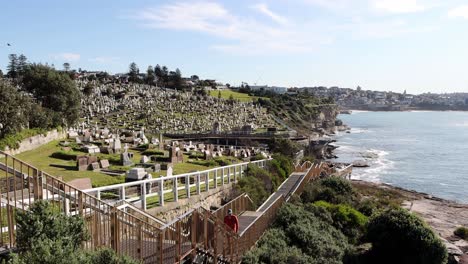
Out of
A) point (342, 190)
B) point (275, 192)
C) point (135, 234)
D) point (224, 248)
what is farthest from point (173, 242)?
point (342, 190)

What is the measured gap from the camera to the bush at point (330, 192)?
2598 centimetres

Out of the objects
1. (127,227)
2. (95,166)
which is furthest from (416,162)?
(127,227)

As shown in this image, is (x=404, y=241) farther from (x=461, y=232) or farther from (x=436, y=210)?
(x=436, y=210)

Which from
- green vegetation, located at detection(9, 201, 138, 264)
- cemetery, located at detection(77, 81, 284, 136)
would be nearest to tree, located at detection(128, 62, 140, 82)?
cemetery, located at detection(77, 81, 284, 136)

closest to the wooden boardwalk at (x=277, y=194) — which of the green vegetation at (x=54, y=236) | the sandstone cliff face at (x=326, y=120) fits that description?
A: the green vegetation at (x=54, y=236)

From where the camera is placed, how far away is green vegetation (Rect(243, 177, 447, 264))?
15086 mm

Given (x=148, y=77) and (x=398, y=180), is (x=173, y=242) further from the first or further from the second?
(x=148, y=77)

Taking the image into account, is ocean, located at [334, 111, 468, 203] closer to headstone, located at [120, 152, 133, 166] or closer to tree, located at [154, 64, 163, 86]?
headstone, located at [120, 152, 133, 166]

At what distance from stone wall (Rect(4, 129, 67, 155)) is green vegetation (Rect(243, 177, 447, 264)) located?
1542cm

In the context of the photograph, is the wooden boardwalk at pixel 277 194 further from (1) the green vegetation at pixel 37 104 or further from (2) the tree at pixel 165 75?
(2) the tree at pixel 165 75

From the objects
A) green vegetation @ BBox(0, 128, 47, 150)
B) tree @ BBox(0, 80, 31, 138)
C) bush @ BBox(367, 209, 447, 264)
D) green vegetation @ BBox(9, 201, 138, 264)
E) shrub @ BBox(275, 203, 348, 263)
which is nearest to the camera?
green vegetation @ BBox(9, 201, 138, 264)

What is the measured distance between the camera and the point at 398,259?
62.0ft

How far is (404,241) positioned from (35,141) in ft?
72.6

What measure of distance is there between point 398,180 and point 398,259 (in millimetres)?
41756
